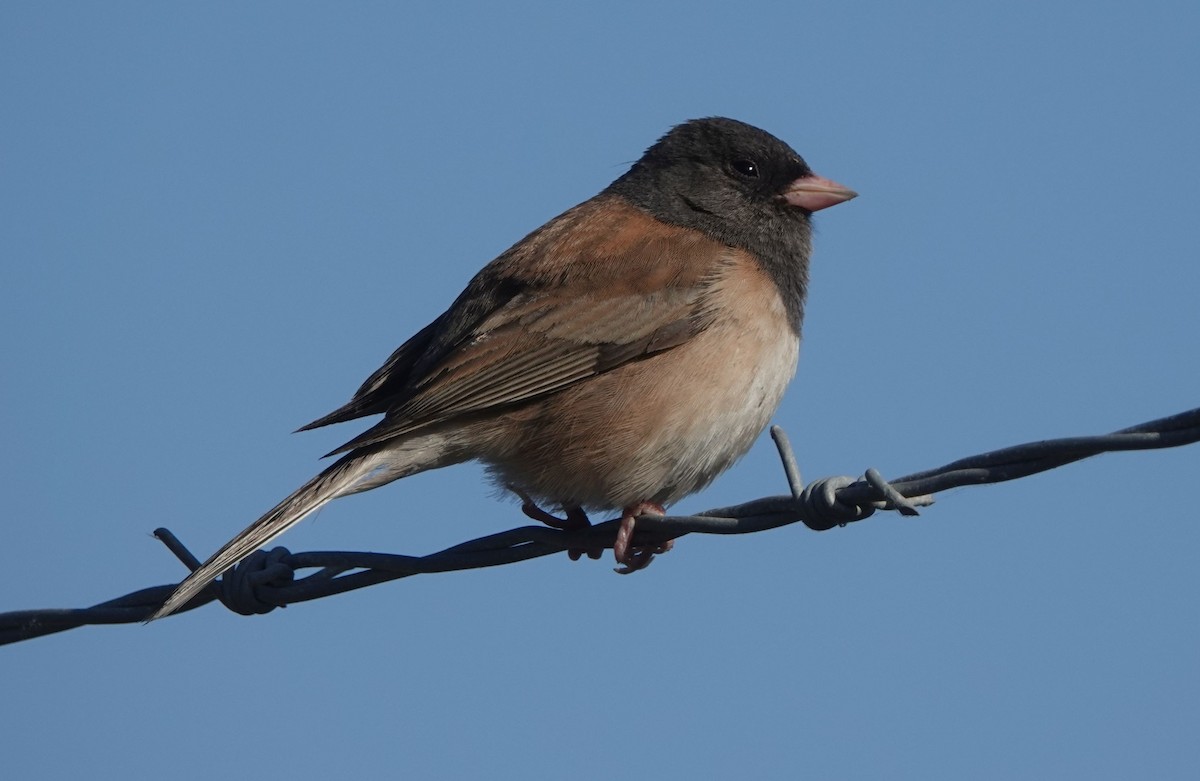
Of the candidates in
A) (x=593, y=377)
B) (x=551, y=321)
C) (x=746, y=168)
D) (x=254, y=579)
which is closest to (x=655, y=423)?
(x=593, y=377)

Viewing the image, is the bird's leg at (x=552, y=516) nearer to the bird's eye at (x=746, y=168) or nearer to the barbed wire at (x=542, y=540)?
the barbed wire at (x=542, y=540)

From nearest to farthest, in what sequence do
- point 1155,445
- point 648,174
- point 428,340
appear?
point 1155,445, point 428,340, point 648,174

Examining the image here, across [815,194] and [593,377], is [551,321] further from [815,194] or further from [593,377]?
[815,194]

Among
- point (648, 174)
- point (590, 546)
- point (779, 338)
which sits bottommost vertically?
point (590, 546)

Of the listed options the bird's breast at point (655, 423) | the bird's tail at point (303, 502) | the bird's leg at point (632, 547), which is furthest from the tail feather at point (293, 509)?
the bird's leg at point (632, 547)

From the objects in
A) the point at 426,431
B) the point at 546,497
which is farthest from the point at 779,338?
the point at 426,431

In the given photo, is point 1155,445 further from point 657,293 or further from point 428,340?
point 428,340

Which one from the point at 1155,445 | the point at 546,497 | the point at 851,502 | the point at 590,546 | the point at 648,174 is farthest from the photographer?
the point at 648,174

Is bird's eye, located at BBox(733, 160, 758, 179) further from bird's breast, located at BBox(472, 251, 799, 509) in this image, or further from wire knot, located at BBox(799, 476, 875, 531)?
wire knot, located at BBox(799, 476, 875, 531)
